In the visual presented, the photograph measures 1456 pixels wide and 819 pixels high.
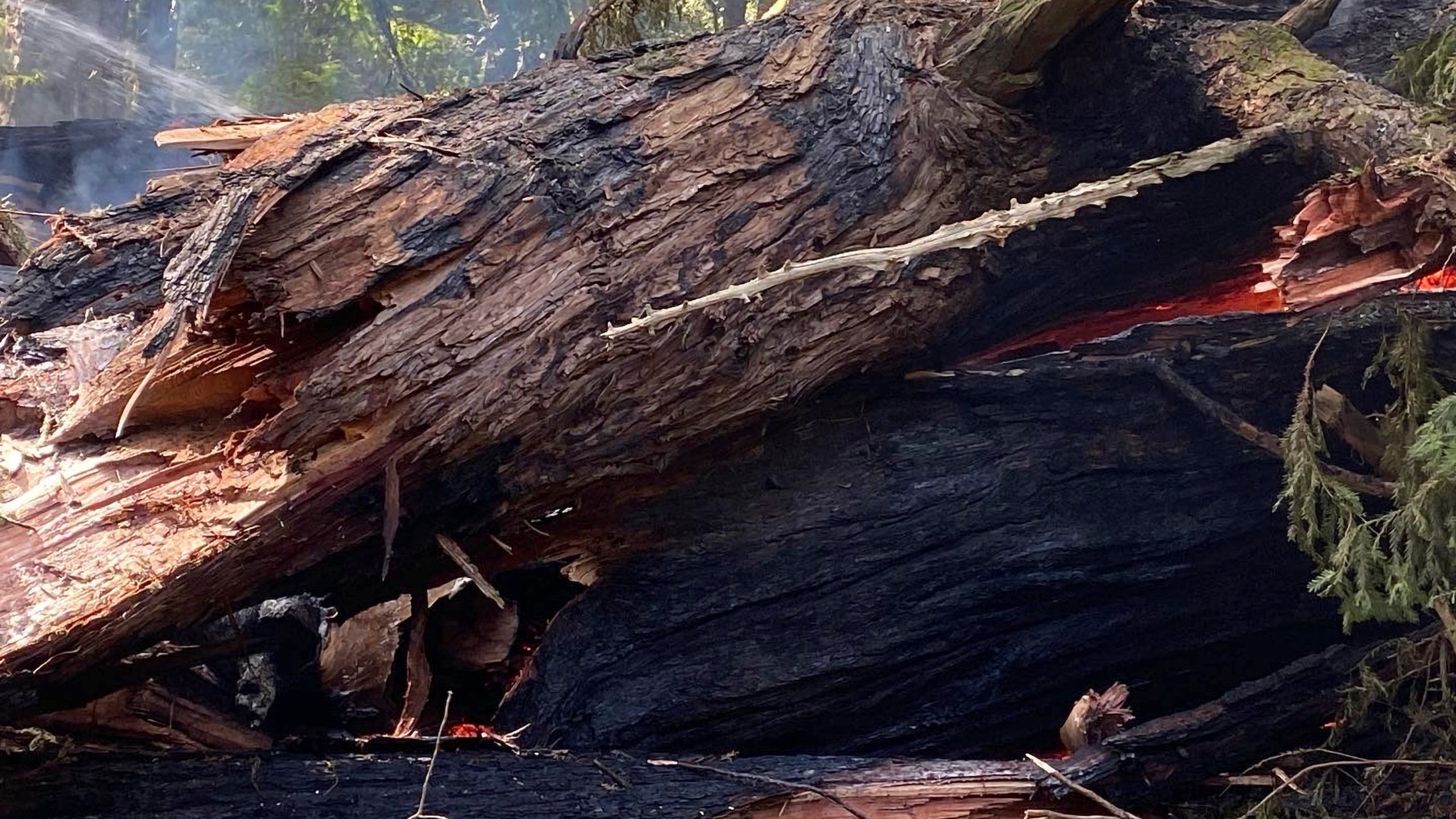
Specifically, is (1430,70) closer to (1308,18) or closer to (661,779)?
(1308,18)

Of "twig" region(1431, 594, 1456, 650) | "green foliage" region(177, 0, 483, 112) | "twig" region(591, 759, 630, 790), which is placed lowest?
"twig" region(591, 759, 630, 790)

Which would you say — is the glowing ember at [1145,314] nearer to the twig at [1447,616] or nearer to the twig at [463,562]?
the twig at [1447,616]

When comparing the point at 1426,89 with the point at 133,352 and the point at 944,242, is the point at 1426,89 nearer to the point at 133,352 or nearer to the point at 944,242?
the point at 944,242

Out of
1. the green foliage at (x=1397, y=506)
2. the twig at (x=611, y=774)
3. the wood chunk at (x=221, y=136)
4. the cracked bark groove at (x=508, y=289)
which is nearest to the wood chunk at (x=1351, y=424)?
the green foliage at (x=1397, y=506)

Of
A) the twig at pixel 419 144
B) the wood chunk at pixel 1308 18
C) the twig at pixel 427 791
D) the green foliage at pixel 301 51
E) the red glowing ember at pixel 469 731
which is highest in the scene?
the green foliage at pixel 301 51

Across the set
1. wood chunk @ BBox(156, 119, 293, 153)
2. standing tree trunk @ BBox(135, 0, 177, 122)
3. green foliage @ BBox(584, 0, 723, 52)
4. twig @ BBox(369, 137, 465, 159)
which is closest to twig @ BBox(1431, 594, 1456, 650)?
twig @ BBox(369, 137, 465, 159)

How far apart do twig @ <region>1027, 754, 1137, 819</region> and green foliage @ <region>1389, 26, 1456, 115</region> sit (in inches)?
94.2

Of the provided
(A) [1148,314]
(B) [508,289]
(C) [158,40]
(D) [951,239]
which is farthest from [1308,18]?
(C) [158,40]

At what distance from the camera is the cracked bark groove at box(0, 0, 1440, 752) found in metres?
2.54

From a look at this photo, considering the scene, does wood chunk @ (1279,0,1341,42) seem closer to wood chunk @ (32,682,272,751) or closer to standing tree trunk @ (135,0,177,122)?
wood chunk @ (32,682,272,751)

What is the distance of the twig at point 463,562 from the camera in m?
2.82

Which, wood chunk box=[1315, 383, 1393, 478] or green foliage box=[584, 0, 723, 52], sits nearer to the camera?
wood chunk box=[1315, 383, 1393, 478]

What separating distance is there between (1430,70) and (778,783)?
3.30m

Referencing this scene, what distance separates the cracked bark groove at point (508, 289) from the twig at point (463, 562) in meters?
0.05
